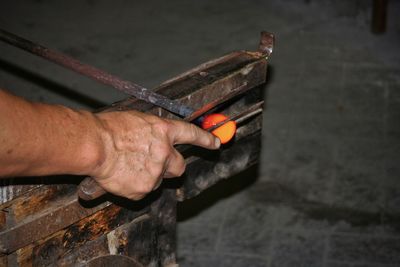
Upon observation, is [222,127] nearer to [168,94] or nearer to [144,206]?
[168,94]

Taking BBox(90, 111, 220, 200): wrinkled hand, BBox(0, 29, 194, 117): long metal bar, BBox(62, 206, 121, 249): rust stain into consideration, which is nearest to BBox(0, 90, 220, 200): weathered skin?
BBox(90, 111, 220, 200): wrinkled hand

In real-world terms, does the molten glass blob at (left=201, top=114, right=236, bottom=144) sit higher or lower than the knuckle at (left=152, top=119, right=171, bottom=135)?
lower

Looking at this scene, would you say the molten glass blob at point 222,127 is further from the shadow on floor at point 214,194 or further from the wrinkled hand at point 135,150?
the shadow on floor at point 214,194

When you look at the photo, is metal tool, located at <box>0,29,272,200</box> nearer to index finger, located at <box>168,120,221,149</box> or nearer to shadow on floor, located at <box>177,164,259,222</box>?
index finger, located at <box>168,120,221,149</box>

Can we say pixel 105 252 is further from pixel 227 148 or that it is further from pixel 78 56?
pixel 78 56

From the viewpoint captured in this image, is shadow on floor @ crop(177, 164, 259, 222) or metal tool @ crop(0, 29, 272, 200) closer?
metal tool @ crop(0, 29, 272, 200)

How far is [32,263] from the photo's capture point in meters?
2.32

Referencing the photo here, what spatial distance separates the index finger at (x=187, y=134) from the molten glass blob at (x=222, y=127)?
17cm

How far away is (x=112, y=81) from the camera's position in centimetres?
262

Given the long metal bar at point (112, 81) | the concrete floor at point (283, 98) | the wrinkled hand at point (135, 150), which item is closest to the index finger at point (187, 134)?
the wrinkled hand at point (135, 150)

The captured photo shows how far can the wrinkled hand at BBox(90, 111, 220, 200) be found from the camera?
84.0 inches

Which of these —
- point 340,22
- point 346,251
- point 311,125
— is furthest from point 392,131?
point 340,22

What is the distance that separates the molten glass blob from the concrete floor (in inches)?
72.4

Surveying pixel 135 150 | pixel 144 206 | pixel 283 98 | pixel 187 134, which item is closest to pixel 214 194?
pixel 283 98
